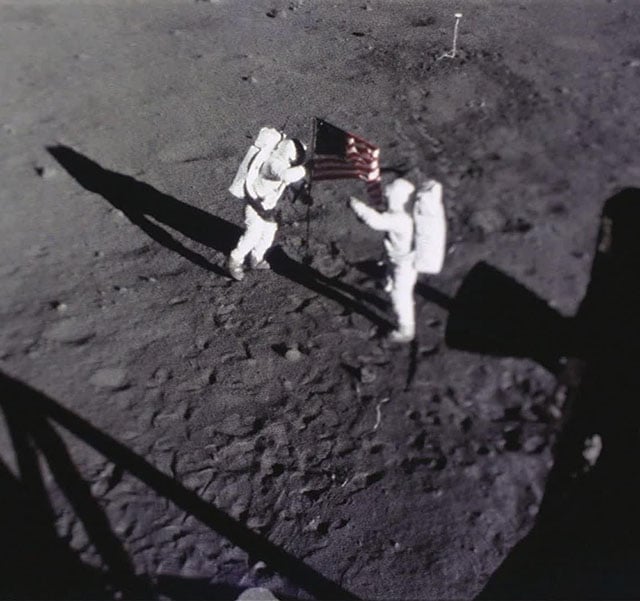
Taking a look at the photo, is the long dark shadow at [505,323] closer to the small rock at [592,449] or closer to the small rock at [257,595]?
the small rock at [592,449]

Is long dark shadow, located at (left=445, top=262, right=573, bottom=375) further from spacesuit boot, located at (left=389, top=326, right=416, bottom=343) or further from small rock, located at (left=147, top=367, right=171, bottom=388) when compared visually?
small rock, located at (left=147, top=367, right=171, bottom=388)

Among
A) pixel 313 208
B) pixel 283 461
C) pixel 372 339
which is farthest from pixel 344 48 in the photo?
pixel 283 461

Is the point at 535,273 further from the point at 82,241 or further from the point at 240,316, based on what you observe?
the point at 82,241

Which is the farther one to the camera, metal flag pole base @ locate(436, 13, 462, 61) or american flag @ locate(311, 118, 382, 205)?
metal flag pole base @ locate(436, 13, 462, 61)

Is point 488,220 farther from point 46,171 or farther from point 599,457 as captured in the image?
point 46,171

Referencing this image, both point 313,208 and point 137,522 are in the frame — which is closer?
point 137,522

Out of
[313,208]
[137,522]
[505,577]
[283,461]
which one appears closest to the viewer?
[505,577]

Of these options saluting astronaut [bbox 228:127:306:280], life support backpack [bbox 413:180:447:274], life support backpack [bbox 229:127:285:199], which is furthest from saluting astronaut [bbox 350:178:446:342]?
life support backpack [bbox 229:127:285:199]
